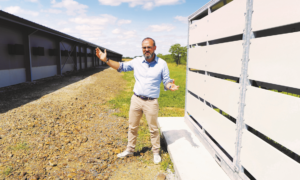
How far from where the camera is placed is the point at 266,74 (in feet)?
6.91

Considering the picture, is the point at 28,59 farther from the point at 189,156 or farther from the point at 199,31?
the point at 189,156

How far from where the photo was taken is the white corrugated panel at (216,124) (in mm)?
2889

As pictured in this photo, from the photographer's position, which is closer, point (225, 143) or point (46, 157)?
point (225, 143)

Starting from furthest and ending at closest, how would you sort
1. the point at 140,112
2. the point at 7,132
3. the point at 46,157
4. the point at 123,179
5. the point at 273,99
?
1. the point at 7,132
2. the point at 46,157
3. the point at 140,112
4. the point at 123,179
5. the point at 273,99

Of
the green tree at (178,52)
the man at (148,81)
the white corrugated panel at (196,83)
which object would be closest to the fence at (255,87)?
the white corrugated panel at (196,83)

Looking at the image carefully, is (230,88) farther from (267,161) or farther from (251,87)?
(267,161)

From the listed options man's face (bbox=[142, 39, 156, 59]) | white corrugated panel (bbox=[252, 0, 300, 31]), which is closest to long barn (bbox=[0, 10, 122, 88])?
man's face (bbox=[142, 39, 156, 59])

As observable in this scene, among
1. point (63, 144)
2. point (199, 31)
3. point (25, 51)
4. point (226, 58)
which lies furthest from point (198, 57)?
A: point (25, 51)

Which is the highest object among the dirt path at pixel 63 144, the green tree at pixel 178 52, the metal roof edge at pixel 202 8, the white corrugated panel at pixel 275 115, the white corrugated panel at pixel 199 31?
the green tree at pixel 178 52

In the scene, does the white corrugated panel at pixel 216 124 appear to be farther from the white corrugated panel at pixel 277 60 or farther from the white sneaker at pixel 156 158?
the white sneaker at pixel 156 158

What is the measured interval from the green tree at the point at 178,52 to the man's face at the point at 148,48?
72689 millimetres

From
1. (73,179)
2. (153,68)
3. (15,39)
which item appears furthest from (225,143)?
(15,39)

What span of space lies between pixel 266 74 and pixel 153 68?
5.98 feet

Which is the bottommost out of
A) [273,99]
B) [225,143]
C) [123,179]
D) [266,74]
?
[123,179]
